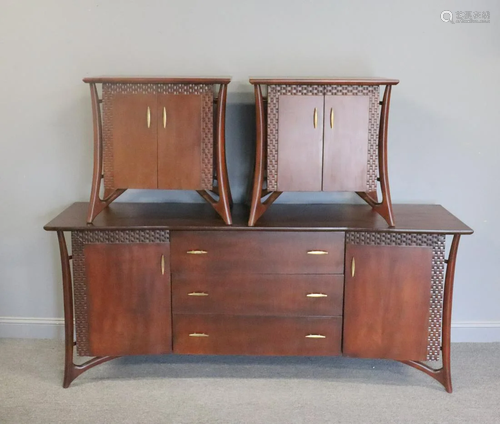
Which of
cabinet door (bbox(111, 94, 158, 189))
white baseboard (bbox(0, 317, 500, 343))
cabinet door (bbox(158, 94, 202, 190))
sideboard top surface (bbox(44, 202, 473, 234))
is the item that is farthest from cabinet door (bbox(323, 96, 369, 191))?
white baseboard (bbox(0, 317, 500, 343))

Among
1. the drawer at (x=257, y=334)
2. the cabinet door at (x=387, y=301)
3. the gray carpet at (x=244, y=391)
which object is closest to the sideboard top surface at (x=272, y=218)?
the cabinet door at (x=387, y=301)

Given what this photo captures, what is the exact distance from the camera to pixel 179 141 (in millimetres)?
2307

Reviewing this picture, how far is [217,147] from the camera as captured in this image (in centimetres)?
233

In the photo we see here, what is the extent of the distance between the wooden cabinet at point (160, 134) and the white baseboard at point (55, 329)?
83 centimetres

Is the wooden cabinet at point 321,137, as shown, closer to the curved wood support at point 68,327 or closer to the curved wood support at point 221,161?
the curved wood support at point 221,161

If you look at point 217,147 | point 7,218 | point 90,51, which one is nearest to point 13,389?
point 7,218

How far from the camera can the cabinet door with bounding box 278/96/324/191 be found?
7.43 ft

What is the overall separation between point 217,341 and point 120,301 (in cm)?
44

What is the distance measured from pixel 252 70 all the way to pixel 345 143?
604mm

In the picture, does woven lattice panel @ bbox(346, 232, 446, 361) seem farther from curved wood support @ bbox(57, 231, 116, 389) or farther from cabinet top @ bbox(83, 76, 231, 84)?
curved wood support @ bbox(57, 231, 116, 389)

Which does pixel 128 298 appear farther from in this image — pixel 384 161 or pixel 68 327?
pixel 384 161

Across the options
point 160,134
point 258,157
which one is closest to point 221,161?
point 258,157

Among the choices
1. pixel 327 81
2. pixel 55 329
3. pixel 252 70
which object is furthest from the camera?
pixel 55 329

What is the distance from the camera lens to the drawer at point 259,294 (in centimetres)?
235
